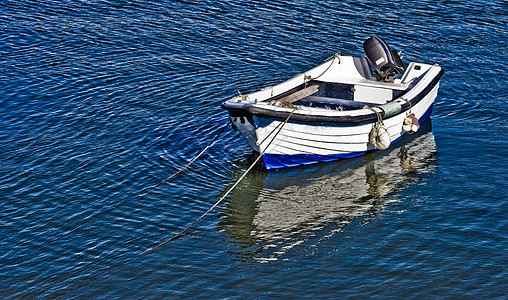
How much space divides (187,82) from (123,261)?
9031mm

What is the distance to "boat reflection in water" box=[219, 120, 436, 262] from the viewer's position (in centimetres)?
1362

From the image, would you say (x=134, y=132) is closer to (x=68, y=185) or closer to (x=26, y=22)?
(x=68, y=185)

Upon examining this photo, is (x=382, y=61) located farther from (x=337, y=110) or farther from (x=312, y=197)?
(x=312, y=197)

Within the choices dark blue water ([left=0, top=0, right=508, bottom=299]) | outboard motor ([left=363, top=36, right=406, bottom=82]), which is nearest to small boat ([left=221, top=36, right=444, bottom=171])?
outboard motor ([left=363, top=36, right=406, bottom=82])

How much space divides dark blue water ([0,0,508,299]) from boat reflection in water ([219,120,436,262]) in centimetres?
5

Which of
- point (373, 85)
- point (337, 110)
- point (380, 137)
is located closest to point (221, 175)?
point (337, 110)

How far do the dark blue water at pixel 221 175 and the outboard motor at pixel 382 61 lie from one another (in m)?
1.56

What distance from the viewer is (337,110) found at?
16391 millimetres

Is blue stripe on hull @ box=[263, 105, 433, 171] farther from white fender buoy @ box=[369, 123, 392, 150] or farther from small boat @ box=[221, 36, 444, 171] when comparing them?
white fender buoy @ box=[369, 123, 392, 150]

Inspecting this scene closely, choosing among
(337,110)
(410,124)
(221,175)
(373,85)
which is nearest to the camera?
(221,175)

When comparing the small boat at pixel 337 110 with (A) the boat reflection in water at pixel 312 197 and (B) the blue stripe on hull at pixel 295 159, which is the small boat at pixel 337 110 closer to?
(B) the blue stripe on hull at pixel 295 159

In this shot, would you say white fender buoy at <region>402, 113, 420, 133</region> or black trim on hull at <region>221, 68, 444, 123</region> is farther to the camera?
white fender buoy at <region>402, 113, 420, 133</region>

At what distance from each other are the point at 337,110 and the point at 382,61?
319 centimetres

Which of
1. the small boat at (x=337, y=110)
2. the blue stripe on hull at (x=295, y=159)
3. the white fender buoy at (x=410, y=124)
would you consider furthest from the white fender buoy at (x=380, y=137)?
the white fender buoy at (x=410, y=124)
